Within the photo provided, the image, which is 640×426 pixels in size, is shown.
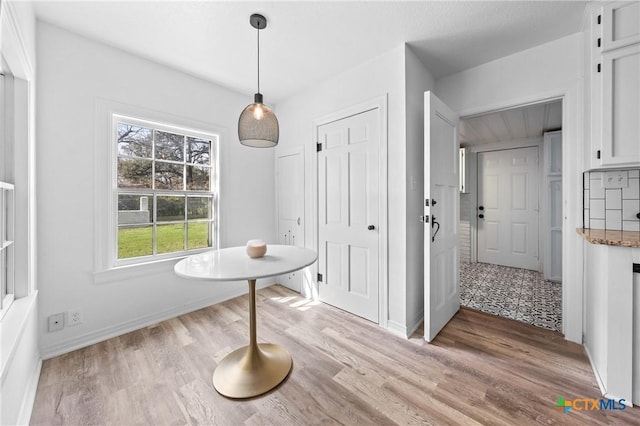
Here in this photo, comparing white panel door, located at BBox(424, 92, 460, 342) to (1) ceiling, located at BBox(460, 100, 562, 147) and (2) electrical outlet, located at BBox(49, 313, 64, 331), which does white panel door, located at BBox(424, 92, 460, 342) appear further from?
(2) electrical outlet, located at BBox(49, 313, 64, 331)

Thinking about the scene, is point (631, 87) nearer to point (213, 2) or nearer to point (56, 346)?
point (213, 2)

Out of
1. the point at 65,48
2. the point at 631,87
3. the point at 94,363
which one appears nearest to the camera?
the point at 631,87

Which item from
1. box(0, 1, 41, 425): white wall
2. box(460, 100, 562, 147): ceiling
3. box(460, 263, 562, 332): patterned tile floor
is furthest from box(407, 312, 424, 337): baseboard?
box(0, 1, 41, 425): white wall

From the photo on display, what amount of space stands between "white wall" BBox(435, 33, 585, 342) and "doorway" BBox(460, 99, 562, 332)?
2.32ft

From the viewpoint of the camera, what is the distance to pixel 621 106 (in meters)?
1.60

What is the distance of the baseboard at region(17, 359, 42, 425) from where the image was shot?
1.31 metres

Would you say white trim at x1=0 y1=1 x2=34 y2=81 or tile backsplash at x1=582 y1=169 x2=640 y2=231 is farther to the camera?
tile backsplash at x1=582 y1=169 x2=640 y2=231

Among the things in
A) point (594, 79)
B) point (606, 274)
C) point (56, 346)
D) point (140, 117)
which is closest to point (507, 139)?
point (594, 79)

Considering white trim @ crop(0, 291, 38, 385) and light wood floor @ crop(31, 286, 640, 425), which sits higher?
white trim @ crop(0, 291, 38, 385)

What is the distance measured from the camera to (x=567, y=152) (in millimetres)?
2053

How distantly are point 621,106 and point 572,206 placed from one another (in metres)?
0.77

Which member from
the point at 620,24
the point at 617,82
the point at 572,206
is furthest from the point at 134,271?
the point at 620,24

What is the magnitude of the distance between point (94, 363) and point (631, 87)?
4.03 meters

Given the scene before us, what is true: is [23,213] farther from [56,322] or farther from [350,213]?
[350,213]
